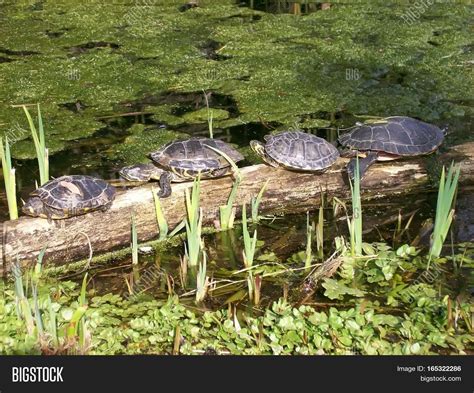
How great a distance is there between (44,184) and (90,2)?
21.9 feet

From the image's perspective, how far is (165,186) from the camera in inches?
188

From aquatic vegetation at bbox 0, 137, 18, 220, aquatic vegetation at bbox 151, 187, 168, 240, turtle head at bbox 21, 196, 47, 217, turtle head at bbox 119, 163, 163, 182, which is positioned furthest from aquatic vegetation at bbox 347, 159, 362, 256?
aquatic vegetation at bbox 0, 137, 18, 220

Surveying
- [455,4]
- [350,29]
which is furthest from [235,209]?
[455,4]

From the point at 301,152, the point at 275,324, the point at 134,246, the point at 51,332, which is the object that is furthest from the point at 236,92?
the point at 51,332

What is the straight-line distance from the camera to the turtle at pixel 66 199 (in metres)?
4.33

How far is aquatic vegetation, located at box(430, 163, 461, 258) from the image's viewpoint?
379 centimetres

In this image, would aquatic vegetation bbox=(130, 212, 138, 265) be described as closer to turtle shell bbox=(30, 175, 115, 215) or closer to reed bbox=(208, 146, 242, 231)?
turtle shell bbox=(30, 175, 115, 215)

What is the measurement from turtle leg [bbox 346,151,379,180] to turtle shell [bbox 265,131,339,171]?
0.14 meters

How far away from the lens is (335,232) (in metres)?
4.93

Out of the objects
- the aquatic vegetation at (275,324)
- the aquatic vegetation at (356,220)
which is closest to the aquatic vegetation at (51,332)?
the aquatic vegetation at (275,324)

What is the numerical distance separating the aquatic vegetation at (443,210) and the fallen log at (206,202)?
1.09 m

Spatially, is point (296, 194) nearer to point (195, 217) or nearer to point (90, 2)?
point (195, 217)

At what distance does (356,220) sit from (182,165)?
1.38 m

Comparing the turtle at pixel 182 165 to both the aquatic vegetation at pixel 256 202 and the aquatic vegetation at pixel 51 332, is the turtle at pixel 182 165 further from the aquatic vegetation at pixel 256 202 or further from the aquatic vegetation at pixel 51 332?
the aquatic vegetation at pixel 51 332
